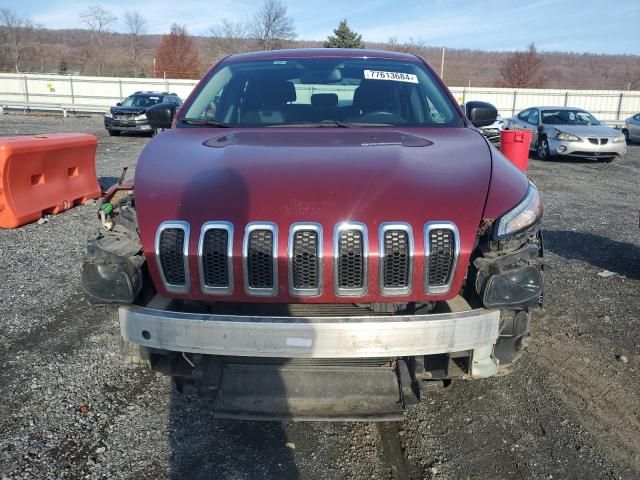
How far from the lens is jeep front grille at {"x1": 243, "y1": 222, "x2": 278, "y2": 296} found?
7.67 feet

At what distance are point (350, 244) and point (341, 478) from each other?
1.13 metres

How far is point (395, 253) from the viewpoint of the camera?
2.35 m

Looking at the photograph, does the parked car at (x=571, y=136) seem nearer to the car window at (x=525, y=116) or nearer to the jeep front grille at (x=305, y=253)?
the car window at (x=525, y=116)

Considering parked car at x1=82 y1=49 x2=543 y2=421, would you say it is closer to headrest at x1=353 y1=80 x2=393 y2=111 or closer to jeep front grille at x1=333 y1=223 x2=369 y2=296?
jeep front grille at x1=333 y1=223 x2=369 y2=296

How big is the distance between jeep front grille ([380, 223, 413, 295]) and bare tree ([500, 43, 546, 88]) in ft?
192

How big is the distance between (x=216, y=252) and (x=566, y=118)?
1584cm

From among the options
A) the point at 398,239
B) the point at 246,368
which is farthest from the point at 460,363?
the point at 246,368

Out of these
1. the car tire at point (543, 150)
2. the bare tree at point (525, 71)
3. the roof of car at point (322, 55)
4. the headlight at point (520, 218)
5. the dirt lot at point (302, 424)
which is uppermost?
the bare tree at point (525, 71)

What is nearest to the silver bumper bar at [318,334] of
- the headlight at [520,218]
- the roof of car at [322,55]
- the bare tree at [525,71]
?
the headlight at [520,218]

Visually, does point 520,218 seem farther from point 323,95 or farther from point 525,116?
point 525,116

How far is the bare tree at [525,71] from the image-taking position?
55.9m

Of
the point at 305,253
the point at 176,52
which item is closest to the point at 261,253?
the point at 305,253

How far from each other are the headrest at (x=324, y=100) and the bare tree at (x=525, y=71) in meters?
56.9

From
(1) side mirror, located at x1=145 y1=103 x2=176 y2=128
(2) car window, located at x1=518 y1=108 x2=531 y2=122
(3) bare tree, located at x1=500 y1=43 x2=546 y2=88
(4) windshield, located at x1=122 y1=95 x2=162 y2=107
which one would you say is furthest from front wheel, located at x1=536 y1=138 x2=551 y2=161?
(3) bare tree, located at x1=500 y1=43 x2=546 y2=88
